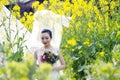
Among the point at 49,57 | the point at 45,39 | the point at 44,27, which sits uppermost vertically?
the point at 44,27

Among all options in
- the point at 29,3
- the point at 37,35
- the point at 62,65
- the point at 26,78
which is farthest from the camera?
the point at 29,3

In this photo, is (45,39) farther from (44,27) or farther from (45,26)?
(45,26)

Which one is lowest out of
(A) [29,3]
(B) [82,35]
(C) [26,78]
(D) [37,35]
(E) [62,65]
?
Result: (C) [26,78]

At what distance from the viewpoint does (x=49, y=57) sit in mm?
4465

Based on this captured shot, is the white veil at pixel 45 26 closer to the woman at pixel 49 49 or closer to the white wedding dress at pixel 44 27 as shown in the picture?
the white wedding dress at pixel 44 27

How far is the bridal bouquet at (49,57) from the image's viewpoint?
446cm

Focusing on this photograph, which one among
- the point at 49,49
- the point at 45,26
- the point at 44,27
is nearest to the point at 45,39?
the point at 49,49

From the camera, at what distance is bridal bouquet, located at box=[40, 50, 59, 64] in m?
4.46

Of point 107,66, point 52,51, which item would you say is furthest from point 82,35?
point 107,66

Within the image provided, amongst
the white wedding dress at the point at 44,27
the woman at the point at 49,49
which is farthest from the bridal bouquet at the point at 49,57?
the white wedding dress at the point at 44,27

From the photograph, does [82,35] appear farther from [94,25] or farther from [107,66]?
[107,66]

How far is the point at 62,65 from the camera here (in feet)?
14.3

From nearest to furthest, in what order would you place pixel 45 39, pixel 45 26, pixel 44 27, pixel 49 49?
pixel 45 39 < pixel 49 49 < pixel 44 27 < pixel 45 26

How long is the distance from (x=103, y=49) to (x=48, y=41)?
2.03 metres
